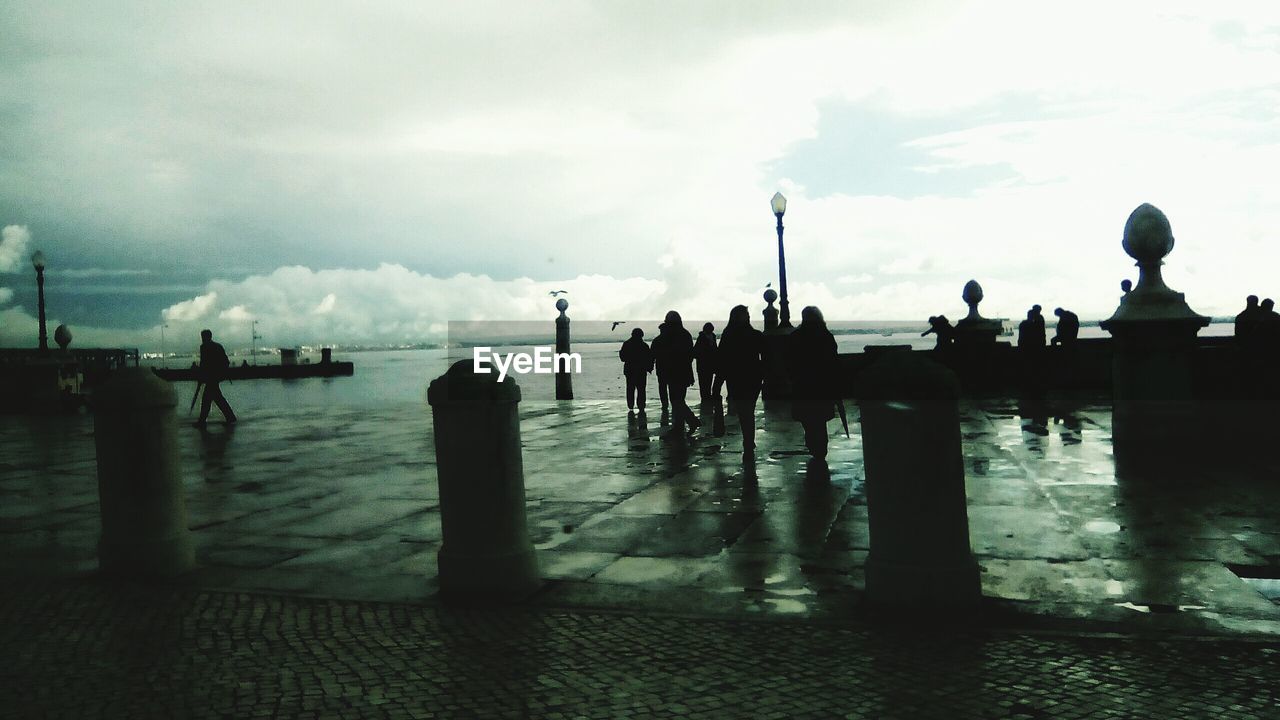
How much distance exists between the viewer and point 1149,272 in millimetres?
10211

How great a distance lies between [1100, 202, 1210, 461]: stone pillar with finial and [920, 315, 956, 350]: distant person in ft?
26.2

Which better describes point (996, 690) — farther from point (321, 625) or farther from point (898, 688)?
point (321, 625)

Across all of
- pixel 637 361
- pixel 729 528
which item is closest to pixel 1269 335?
pixel 637 361

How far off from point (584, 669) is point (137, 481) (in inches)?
143

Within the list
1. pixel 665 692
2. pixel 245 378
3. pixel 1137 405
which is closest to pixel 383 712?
pixel 665 692

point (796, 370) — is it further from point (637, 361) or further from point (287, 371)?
point (287, 371)

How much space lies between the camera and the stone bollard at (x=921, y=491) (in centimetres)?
→ 459

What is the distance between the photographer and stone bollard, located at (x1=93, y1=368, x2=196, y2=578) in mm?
5832

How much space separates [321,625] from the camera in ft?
15.5

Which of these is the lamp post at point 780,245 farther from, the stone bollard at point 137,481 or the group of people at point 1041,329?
the stone bollard at point 137,481

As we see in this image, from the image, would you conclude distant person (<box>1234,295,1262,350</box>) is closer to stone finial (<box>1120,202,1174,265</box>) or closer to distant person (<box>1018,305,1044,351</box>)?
distant person (<box>1018,305,1044,351</box>)

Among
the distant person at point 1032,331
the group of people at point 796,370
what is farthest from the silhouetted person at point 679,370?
the distant person at point 1032,331

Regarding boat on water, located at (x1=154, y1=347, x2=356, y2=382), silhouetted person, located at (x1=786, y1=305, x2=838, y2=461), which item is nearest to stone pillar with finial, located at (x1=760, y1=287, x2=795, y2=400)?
silhouetted person, located at (x1=786, y1=305, x2=838, y2=461)

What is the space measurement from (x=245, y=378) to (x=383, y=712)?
90.0 metres
